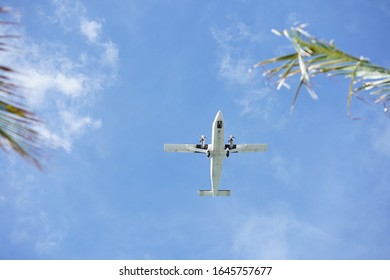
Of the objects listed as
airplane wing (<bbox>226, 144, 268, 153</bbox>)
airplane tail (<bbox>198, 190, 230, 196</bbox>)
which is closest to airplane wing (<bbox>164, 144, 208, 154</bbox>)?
airplane wing (<bbox>226, 144, 268, 153</bbox>)

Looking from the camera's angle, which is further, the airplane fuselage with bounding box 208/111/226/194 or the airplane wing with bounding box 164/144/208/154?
the airplane wing with bounding box 164/144/208/154

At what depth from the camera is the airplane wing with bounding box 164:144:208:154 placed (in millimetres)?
42250

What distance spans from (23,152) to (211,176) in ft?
134

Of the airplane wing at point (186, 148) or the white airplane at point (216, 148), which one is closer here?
the white airplane at point (216, 148)

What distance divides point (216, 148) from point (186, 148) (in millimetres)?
4871

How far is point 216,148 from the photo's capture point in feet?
131

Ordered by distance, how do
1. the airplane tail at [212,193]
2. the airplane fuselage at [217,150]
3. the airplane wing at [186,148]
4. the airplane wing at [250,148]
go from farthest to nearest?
the airplane tail at [212,193] → the airplane wing at [250,148] → the airplane wing at [186,148] → the airplane fuselage at [217,150]

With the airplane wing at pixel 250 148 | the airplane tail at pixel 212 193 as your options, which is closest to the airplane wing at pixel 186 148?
the airplane wing at pixel 250 148

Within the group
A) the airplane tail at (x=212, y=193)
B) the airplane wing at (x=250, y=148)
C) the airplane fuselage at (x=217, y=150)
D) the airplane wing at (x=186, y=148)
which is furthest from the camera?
the airplane tail at (x=212, y=193)

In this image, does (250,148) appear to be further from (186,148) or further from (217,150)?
(186,148)

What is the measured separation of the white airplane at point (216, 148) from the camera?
3825 centimetres

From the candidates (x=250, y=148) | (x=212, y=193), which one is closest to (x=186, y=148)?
(x=250, y=148)

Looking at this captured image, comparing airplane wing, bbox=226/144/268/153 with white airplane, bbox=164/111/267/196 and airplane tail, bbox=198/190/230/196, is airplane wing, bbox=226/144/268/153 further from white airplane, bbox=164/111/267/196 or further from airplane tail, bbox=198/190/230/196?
airplane tail, bbox=198/190/230/196

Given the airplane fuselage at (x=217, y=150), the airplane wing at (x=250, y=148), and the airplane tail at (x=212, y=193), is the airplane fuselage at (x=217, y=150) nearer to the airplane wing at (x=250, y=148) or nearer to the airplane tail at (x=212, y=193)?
the airplane wing at (x=250, y=148)
